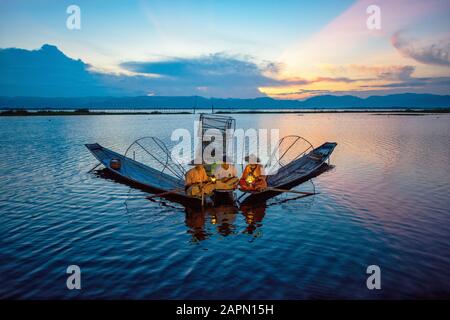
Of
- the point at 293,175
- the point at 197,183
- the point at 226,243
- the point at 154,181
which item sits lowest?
the point at 226,243

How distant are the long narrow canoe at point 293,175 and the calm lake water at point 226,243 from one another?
616 mm

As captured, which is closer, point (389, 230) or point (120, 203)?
point (389, 230)

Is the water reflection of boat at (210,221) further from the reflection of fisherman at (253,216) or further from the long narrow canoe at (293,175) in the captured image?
the long narrow canoe at (293,175)

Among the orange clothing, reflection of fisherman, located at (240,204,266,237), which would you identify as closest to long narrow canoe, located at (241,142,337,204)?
reflection of fisherman, located at (240,204,266,237)

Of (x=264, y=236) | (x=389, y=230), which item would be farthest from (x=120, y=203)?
(x=389, y=230)

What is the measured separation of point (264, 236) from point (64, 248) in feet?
21.2

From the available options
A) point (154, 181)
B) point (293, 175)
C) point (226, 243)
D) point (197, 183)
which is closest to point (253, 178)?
point (197, 183)

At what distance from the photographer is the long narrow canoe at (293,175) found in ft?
50.3

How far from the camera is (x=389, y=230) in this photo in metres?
10.8

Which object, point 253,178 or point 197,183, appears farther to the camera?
point 253,178

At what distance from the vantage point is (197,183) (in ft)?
44.9

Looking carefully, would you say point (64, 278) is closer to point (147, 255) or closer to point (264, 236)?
point (147, 255)

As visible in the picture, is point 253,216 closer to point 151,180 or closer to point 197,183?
point 197,183

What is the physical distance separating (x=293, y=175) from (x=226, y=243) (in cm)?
963
